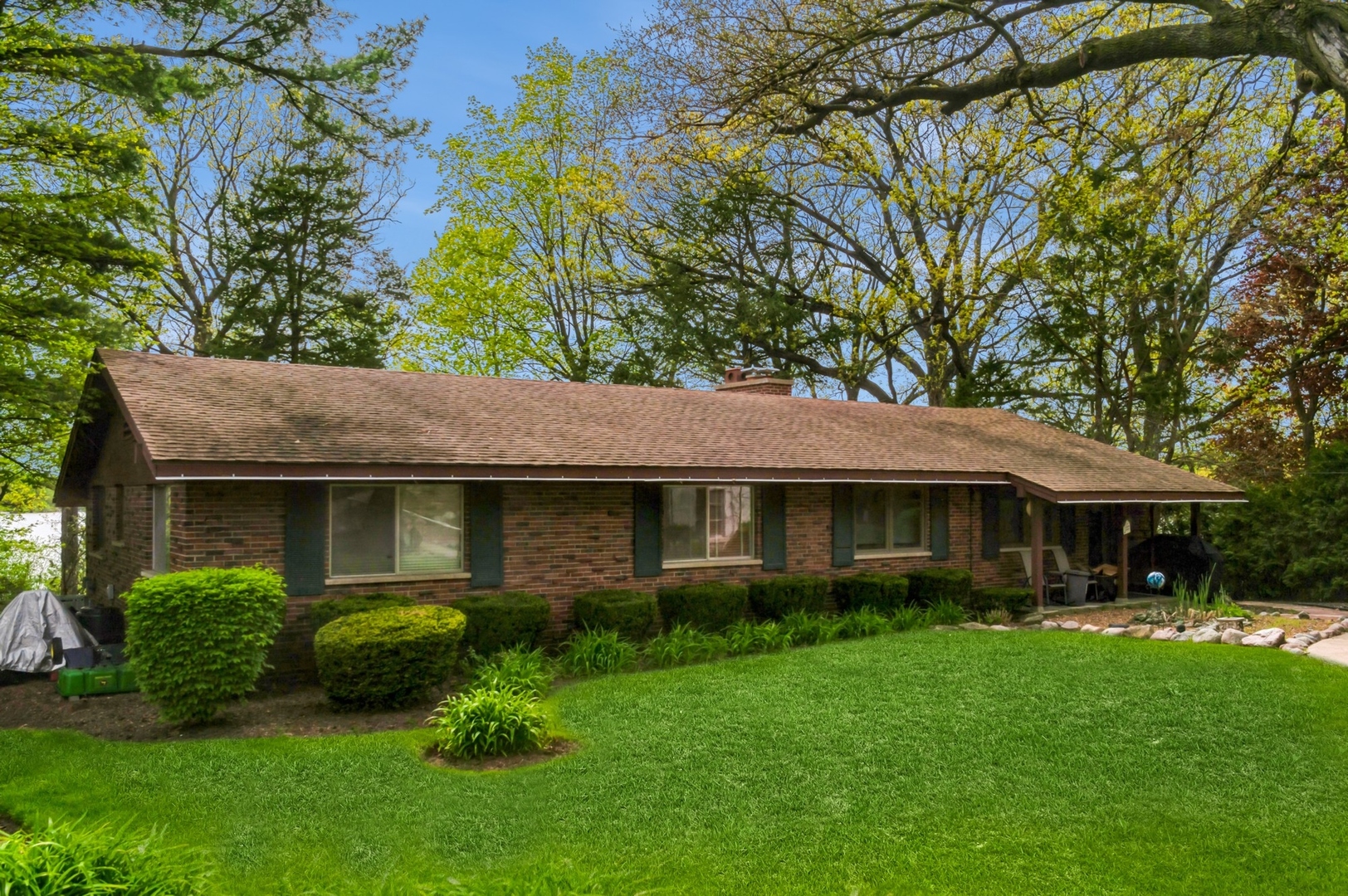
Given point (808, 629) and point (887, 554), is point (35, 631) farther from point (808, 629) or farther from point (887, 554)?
point (887, 554)

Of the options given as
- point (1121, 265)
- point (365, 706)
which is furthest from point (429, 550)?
point (1121, 265)

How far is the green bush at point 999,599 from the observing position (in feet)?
53.7

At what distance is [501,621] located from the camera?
1170 centimetres

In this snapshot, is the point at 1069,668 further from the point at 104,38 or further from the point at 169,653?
the point at 104,38

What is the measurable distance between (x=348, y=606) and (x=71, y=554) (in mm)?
11539

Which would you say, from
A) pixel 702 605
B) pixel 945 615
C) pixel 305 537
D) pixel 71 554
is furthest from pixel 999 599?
pixel 71 554

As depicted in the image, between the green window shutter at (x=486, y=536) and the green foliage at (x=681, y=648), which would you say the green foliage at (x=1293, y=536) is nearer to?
the green foliage at (x=681, y=648)

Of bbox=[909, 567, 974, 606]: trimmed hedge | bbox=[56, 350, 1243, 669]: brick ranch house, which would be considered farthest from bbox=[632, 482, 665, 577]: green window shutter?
bbox=[909, 567, 974, 606]: trimmed hedge

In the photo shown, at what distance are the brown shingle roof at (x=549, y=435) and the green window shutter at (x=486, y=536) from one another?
65 cm

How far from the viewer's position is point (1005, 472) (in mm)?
17141

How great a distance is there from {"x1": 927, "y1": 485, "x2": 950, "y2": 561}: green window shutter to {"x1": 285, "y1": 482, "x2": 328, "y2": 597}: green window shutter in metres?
10.7

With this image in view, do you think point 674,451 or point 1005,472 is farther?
point 1005,472

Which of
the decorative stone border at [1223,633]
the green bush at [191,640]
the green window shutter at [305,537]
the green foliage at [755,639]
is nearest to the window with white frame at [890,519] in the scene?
the decorative stone border at [1223,633]

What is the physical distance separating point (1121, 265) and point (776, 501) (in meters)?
14.7
